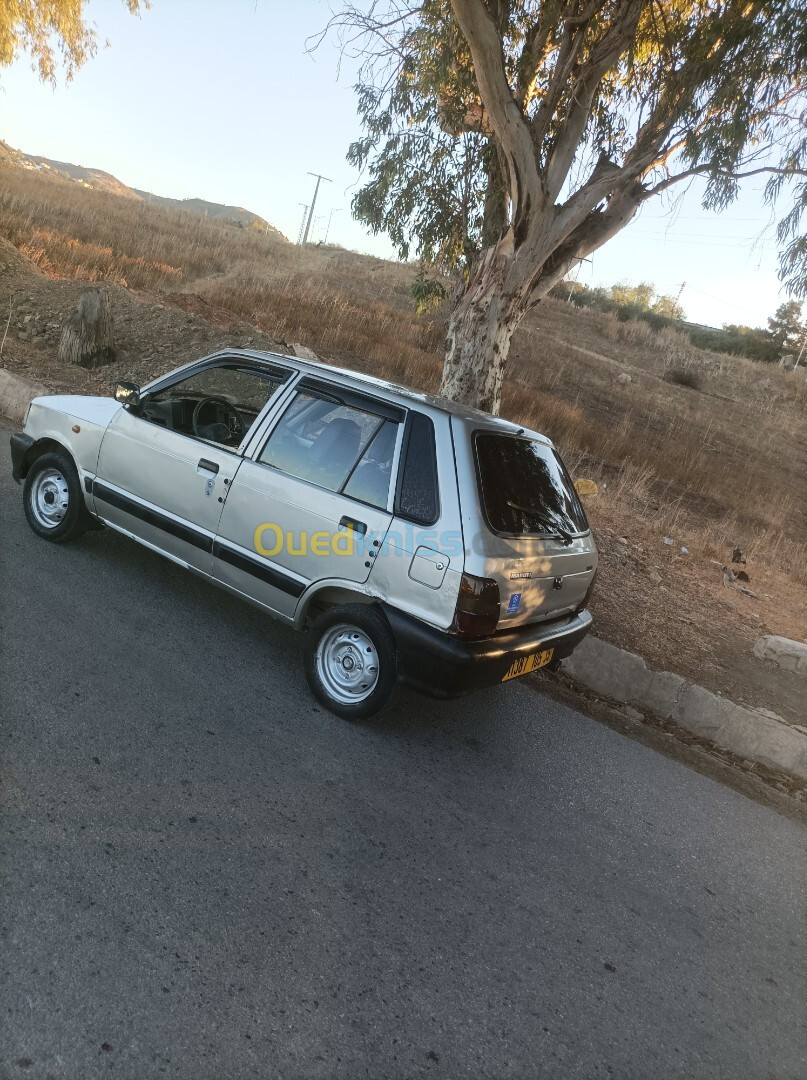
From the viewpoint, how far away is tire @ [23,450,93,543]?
5.07 meters

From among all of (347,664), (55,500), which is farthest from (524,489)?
(55,500)

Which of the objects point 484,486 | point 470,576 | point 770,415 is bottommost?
point 470,576

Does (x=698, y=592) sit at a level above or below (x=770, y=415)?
below

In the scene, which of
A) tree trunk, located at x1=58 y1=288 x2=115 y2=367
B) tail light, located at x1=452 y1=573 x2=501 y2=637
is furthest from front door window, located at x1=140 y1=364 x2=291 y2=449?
tree trunk, located at x1=58 y1=288 x2=115 y2=367

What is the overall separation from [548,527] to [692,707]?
209 cm

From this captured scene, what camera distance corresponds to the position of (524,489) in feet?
13.7

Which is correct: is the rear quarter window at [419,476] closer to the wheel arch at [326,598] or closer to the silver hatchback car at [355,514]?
the silver hatchback car at [355,514]

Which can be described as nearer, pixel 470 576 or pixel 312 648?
pixel 470 576

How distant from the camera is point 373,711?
396 cm

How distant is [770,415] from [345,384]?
Answer: 95.7 feet

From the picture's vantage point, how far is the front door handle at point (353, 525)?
3.92 metres

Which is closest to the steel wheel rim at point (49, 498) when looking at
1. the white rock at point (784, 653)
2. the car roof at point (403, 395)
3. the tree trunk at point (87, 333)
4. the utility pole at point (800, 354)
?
the car roof at point (403, 395)

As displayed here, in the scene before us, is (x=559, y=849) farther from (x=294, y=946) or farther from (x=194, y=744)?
(x=194, y=744)

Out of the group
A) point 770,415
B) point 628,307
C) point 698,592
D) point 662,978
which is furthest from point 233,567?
point 628,307
